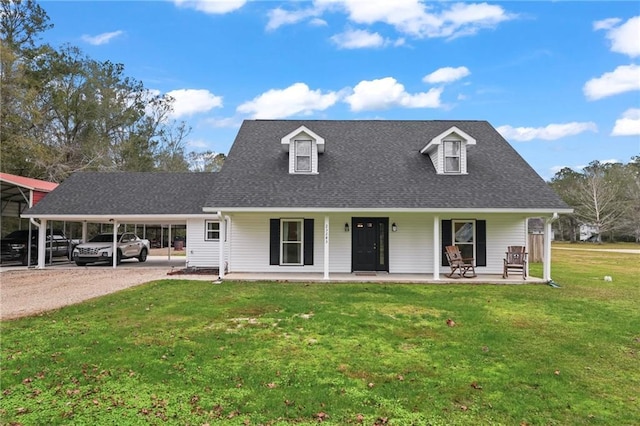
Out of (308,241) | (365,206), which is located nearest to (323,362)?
(365,206)

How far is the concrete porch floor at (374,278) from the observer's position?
12609 mm

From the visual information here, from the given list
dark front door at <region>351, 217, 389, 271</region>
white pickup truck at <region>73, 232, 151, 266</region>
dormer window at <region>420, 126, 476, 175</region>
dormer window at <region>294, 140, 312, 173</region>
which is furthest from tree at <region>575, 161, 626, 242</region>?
white pickup truck at <region>73, 232, 151, 266</region>

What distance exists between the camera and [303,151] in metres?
→ 15.0

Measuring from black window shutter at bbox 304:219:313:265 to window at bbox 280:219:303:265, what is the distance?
19 centimetres

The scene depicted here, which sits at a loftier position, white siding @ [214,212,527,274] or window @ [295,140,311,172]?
window @ [295,140,311,172]

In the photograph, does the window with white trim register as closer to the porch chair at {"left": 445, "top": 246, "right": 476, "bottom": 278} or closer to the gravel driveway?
the porch chair at {"left": 445, "top": 246, "right": 476, "bottom": 278}

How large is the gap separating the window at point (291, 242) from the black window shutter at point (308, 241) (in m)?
0.19

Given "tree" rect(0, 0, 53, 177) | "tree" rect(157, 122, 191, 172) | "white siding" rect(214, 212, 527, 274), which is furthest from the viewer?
"tree" rect(157, 122, 191, 172)

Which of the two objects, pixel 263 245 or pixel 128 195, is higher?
pixel 128 195

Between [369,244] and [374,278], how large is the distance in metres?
1.77

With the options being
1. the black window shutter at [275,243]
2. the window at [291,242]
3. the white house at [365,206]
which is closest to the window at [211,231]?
the white house at [365,206]

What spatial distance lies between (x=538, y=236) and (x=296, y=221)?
14521 millimetres

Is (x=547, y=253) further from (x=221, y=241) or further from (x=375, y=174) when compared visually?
(x=221, y=241)

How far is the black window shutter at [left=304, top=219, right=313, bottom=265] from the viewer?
14.4 metres
